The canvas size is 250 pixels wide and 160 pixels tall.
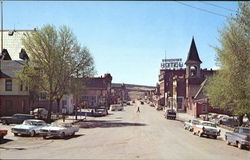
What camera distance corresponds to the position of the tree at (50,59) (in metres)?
45.2

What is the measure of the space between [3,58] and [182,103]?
5015 centimetres

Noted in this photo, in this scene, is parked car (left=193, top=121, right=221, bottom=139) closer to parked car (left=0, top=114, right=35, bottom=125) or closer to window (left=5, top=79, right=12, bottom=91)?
parked car (left=0, top=114, right=35, bottom=125)

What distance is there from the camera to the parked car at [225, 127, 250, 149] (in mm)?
26047

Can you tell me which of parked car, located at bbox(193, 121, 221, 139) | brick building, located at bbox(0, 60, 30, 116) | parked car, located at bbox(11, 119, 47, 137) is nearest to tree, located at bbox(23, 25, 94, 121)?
brick building, located at bbox(0, 60, 30, 116)

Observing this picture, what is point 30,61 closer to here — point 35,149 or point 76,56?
point 76,56

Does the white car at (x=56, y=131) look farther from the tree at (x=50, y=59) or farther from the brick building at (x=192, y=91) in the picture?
the brick building at (x=192, y=91)

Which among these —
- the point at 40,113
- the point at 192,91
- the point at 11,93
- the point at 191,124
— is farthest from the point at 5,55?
the point at 192,91

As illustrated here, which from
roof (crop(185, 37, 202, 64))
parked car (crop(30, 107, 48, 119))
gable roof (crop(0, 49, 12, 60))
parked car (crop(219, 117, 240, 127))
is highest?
roof (crop(185, 37, 202, 64))

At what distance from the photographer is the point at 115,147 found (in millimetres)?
23781

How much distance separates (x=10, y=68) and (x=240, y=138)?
3666 cm

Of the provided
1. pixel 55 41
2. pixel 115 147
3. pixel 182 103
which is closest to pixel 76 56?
pixel 55 41

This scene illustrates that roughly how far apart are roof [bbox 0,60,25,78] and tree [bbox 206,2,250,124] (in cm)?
3054

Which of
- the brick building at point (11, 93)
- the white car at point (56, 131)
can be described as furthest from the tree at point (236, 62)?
the brick building at point (11, 93)

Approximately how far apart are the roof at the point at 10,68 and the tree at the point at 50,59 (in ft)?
18.8
